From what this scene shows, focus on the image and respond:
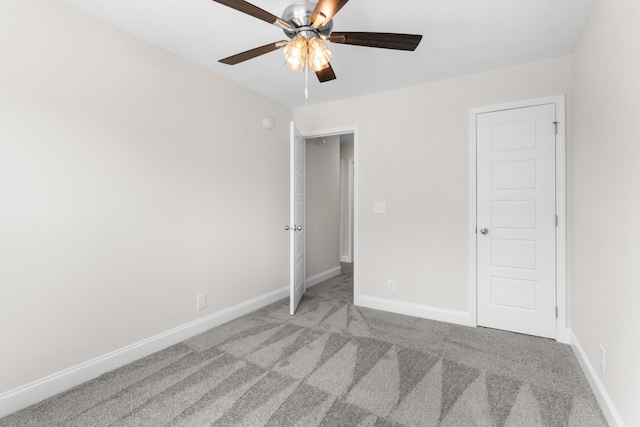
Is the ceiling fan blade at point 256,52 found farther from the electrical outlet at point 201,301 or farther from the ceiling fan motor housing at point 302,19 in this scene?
the electrical outlet at point 201,301

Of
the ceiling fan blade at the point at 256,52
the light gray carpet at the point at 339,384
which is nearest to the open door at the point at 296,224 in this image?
the light gray carpet at the point at 339,384

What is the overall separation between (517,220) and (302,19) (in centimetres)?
244

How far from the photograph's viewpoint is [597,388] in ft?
5.72

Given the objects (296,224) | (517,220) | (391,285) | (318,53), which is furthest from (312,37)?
(391,285)

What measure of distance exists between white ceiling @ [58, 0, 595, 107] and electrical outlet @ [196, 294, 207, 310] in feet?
6.96

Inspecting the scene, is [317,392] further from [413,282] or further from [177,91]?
[177,91]

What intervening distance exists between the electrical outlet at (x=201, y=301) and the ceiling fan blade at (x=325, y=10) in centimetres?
237

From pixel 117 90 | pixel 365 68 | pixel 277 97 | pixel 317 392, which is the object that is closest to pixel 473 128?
pixel 365 68

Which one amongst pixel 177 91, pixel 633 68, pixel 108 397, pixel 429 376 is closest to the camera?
pixel 633 68

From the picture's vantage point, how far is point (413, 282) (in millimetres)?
3131

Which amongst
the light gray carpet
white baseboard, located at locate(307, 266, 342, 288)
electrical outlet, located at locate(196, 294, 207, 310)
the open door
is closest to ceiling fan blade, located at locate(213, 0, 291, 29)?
the open door

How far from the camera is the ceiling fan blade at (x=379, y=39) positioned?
1590 mm

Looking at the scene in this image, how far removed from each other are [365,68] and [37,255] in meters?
2.81

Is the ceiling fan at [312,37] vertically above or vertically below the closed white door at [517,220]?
above
